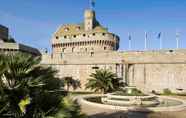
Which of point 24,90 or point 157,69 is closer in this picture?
point 24,90

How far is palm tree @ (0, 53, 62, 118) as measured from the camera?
5.37 metres

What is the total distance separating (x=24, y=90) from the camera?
18.2ft

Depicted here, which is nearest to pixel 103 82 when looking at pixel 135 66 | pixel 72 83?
pixel 135 66

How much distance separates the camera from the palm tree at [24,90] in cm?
Answer: 537

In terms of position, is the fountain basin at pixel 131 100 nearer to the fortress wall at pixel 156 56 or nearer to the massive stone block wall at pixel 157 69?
the massive stone block wall at pixel 157 69

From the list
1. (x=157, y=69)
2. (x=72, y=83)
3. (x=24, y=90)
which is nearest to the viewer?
(x=24, y=90)

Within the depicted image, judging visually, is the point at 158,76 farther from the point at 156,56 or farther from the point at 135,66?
the point at 135,66

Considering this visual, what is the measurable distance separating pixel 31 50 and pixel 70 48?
11.4m

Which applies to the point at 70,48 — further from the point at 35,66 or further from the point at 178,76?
the point at 35,66

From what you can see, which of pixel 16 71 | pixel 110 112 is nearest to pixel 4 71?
pixel 16 71

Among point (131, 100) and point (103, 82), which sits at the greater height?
point (103, 82)

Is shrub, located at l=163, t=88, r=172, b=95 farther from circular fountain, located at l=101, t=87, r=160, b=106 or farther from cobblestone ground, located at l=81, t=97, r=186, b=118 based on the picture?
cobblestone ground, located at l=81, t=97, r=186, b=118

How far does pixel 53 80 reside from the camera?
6.56 m

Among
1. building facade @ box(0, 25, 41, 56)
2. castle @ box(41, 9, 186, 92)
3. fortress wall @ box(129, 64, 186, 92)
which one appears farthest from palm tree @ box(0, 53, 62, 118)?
fortress wall @ box(129, 64, 186, 92)
